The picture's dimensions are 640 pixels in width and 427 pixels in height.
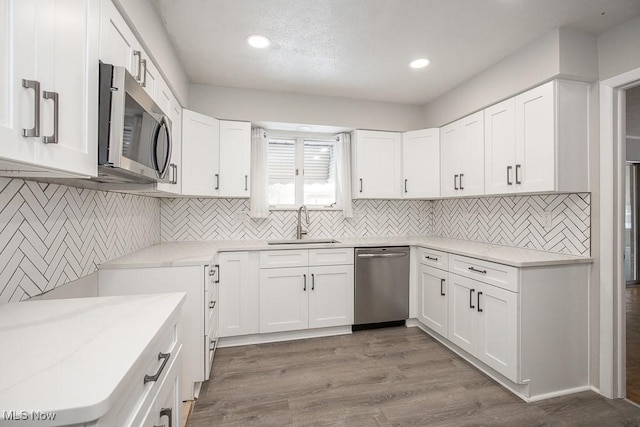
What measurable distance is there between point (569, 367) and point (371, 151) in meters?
2.52

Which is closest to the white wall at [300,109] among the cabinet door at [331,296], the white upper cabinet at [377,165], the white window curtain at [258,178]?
the white upper cabinet at [377,165]

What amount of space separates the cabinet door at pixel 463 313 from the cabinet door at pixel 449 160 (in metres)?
0.97

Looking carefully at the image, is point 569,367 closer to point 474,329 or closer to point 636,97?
point 474,329

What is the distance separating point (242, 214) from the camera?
3.44m

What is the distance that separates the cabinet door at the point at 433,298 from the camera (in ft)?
9.40

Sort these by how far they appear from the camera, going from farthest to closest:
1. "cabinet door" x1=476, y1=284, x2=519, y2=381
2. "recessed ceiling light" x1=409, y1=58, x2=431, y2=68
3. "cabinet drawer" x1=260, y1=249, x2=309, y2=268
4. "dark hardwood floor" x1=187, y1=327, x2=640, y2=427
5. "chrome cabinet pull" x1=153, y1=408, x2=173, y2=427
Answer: "cabinet drawer" x1=260, y1=249, x2=309, y2=268, "recessed ceiling light" x1=409, y1=58, x2=431, y2=68, "cabinet door" x1=476, y1=284, x2=519, y2=381, "dark hardwood floor" x1=187, y1=327, x2=640, y2=427, "chrome cabinet pull" x1=153, y1=408, x2=173, y2=427

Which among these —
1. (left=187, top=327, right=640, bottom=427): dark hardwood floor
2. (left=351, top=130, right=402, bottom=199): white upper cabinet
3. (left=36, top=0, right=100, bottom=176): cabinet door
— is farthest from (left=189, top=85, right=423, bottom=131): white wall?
(left=187, top=327, right=640, bottom=427): dark hardwood floor

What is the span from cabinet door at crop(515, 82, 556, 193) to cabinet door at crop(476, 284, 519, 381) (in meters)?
0.84

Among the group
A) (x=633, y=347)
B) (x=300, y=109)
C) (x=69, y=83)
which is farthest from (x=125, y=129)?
(x=633, y=347)

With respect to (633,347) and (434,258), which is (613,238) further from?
(633,347)

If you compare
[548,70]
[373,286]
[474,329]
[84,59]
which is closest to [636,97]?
[548,70]

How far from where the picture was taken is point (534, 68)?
89.4 inches

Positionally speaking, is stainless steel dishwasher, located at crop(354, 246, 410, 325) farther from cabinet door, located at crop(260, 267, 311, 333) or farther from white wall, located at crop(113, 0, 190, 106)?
white wall, located at crop(113, 0, 190, 106)
